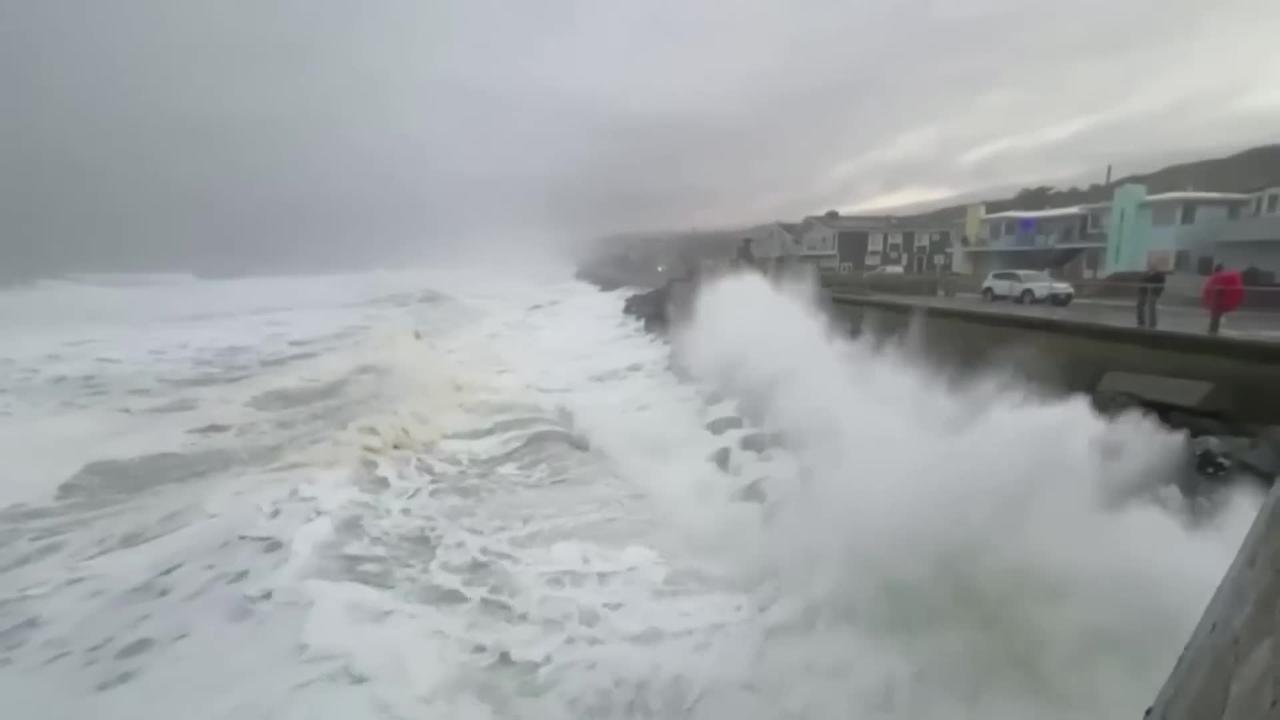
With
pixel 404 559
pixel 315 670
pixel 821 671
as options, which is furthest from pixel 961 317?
pixel 315 670

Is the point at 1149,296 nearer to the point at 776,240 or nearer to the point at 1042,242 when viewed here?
the point at 1042,242

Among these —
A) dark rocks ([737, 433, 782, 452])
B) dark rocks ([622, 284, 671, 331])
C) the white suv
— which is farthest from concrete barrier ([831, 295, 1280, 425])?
dark rocks ([622, 284, 671, 331])

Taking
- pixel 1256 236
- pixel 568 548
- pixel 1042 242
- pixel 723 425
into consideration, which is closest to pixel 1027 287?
pixel 1042 242

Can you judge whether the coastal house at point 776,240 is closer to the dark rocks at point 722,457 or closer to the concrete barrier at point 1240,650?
the dark rocks at point 722,457

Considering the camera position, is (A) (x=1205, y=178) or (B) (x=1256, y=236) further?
(A) (x=1205, y=178)

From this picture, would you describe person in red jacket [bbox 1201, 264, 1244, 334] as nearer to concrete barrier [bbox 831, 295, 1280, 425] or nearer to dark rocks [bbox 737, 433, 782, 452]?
concrete barrier [bbox 831, 295, 1280, 425]

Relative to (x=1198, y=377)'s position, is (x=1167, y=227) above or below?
above
